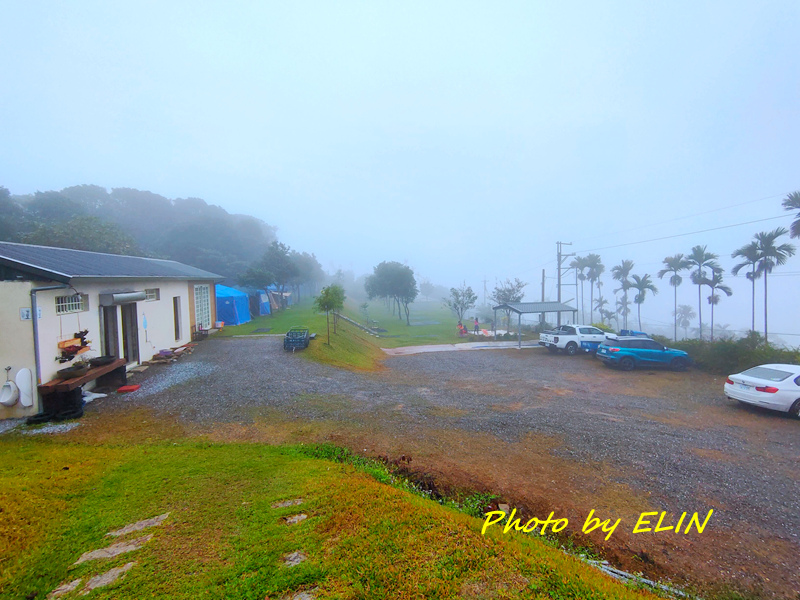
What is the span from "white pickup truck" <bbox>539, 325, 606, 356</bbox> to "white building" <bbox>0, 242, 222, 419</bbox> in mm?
20008

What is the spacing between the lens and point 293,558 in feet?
11.2

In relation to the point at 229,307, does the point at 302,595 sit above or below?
below

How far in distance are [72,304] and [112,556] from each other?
917 cm

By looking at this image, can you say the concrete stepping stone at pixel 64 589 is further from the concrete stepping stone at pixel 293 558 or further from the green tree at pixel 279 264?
the green tree at pixel 279 264

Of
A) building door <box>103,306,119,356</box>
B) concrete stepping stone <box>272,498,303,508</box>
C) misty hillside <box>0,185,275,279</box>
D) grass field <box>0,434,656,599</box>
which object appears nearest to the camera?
grass field <box>0,434,656,599</box>

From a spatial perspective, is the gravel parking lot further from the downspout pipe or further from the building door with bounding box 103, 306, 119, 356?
the downspout pipe

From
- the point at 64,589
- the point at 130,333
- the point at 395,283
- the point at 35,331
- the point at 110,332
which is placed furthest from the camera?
the point at 395,283

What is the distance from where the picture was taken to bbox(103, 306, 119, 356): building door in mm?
11461

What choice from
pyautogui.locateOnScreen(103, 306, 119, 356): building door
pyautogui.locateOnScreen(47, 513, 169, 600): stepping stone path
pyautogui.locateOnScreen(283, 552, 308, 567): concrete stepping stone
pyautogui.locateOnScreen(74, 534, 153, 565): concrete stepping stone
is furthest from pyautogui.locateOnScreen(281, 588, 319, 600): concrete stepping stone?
pyautogui.locateOnScreen(103, 306, 119, 356): building door

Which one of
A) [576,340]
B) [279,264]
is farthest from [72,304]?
[279,264]

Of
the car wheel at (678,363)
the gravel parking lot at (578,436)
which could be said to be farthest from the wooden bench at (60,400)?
the car wheel at (678,363)

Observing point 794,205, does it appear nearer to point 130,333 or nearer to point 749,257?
point 749,257

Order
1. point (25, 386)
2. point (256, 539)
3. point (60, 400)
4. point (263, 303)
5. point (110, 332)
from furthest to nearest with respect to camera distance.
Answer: point (263, 303) < point (110, 332) < point (60, 400) < point (25, 386) < point (256, 539)

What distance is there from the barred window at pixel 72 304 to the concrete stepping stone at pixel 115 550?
8.17 m
